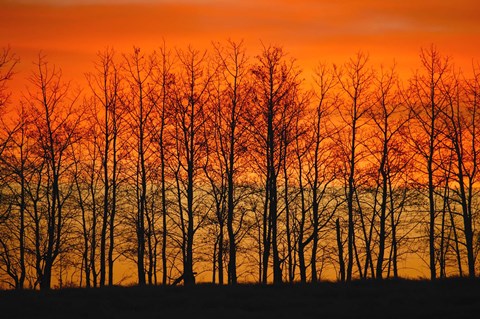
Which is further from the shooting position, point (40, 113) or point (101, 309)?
point (40, 113)

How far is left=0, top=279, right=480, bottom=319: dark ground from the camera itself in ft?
60.1

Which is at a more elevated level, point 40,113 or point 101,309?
point 40,113

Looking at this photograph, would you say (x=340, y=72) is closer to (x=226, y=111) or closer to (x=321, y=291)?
(x=226, y=111)

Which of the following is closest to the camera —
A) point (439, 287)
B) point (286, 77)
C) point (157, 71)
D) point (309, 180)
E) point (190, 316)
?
point (190, 316)

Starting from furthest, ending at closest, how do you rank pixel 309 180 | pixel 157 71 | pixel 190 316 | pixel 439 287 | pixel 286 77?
pixel 309 180 → pixel 157 71 → pixel 286 77 → pixel 439 287 → pixel 190 316

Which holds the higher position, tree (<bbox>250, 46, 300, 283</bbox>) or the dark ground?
tree (<bbox>250, 46, 300, 283</bbox>)

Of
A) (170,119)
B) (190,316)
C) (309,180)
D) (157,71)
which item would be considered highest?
(157,71)

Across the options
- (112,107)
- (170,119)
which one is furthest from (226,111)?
(112,107)

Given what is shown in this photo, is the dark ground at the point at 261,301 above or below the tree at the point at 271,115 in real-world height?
below

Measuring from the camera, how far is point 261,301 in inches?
801

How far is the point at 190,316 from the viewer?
18.3m

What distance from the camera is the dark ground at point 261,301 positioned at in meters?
18.3

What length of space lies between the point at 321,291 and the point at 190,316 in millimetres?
5518

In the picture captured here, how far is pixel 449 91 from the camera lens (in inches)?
1497
